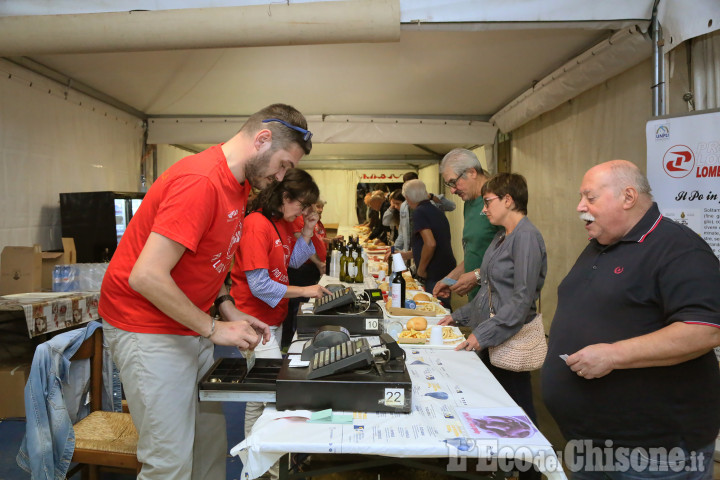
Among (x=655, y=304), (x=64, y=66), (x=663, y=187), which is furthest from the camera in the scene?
(x=64, y=66)

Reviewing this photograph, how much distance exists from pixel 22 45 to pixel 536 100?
401 centimetres

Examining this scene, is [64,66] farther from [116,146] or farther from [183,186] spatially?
[183,186]

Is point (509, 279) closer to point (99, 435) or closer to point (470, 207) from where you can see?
point (470, 207)

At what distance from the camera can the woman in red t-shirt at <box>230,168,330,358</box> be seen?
215 centimetres

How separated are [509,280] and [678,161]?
3.55ft

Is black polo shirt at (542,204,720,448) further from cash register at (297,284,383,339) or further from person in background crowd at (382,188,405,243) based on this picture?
person in background crowd at (382,188,405,243)

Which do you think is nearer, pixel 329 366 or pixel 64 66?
pixel 329 366

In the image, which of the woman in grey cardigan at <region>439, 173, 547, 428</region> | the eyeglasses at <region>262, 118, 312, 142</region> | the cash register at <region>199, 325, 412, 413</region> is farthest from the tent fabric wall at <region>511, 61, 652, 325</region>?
the cash register at <region>199, 325, 412, 413</region>

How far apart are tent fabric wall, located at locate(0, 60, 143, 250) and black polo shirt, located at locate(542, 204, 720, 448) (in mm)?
3843

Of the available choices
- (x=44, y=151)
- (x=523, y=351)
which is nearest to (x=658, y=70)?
(x=523, y=351)

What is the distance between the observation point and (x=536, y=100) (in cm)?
438

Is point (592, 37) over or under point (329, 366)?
over

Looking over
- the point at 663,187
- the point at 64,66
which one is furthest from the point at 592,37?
the point at 64,66

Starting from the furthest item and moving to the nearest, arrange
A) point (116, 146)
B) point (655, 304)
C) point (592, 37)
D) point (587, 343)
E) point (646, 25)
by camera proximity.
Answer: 1. point (116, 146)
2. point (592, 37)
3. point (646, 25)
4. point (587, 343)
5. point (655, 304)
